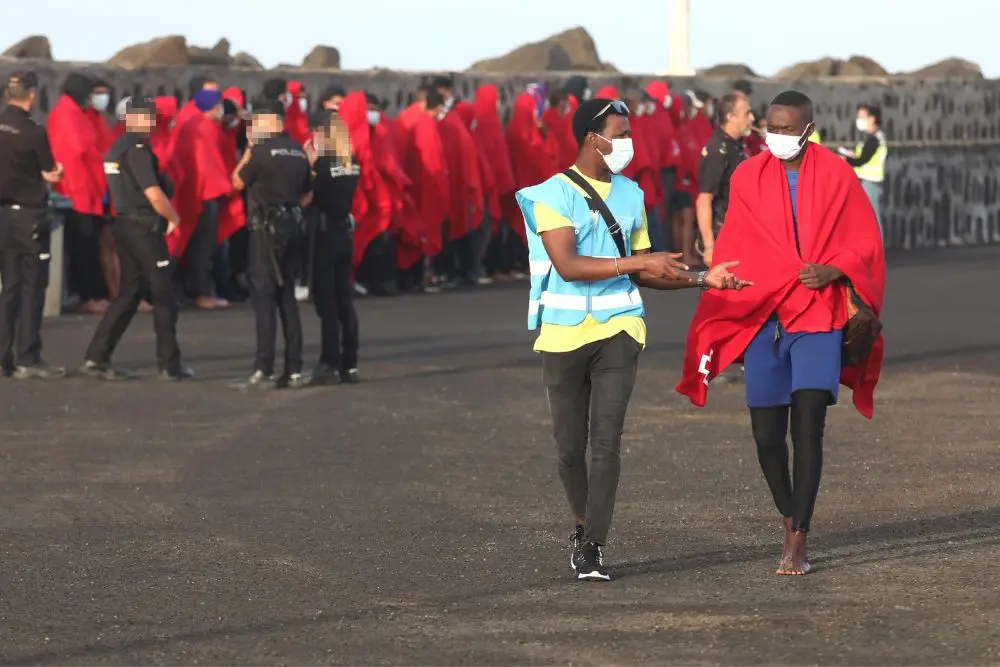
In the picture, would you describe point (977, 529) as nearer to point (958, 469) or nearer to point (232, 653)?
point (958, 469)

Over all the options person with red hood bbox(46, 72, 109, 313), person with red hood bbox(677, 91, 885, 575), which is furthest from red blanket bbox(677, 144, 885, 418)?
person with red hood bbox(46, 72, 109, 313)

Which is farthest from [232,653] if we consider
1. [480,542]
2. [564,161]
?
Answer: [564,161]

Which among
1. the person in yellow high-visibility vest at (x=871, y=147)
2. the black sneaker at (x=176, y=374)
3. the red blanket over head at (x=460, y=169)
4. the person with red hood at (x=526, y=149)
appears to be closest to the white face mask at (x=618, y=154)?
the black sneaker at (x=176, y=374)

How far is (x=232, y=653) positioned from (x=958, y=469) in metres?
5.07

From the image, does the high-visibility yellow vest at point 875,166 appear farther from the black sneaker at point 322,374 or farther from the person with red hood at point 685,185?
the black sneaker at point 322,374

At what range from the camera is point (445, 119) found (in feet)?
77.7

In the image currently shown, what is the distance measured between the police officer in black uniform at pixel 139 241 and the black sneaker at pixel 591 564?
7.20 metres

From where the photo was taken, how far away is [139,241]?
15.1 metres

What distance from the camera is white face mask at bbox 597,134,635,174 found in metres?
8.18

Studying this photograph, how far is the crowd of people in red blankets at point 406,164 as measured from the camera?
20.2m

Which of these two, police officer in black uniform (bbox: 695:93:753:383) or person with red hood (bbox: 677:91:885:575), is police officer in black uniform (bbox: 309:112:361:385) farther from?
person with red hood (bbox: 677:91:885:575)

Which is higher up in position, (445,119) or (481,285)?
(445,119)

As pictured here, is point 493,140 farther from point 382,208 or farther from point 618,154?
point 618,154

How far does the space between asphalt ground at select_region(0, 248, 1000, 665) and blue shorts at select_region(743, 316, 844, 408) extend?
63 centimetres
